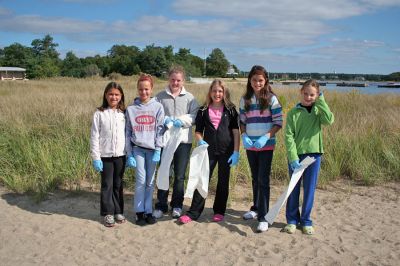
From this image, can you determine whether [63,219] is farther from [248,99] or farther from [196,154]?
[248,99]

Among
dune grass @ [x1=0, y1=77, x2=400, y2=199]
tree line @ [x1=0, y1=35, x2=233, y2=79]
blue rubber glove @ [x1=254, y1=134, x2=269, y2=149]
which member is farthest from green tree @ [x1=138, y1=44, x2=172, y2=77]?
blue rubber glove @ [x1=254, y1=134, x2=269, y2=149]

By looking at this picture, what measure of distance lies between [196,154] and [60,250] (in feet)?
5.66

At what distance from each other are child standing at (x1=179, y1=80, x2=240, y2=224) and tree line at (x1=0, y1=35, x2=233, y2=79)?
4714 cm

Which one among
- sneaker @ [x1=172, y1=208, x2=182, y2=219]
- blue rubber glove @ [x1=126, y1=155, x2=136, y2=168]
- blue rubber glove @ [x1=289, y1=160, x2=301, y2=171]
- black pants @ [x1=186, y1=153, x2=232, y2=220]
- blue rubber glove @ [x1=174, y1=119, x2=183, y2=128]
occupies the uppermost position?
blue rubber glove @ [x1=174, y1=119, x2=183, y2=128]

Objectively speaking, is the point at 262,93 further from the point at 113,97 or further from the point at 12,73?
the point at 12,73

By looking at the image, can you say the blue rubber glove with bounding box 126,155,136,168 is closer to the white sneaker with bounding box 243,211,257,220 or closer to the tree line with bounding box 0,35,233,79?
the white sneaker with bounding box 243,211,257,220

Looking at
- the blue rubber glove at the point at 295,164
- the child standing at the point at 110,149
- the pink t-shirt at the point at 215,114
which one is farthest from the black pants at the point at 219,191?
the child standing at the point at 110,149

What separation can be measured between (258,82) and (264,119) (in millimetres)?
410

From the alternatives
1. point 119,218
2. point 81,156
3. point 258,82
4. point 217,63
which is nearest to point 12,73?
point 217,63

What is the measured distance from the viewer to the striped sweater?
414 centimetres

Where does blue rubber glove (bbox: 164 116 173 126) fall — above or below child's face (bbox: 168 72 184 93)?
below

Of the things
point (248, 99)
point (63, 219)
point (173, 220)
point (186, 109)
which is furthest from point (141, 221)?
point (248, 99)

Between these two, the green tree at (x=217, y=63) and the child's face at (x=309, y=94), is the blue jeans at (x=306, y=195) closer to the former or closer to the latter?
the child's face at (x=309, y=94)

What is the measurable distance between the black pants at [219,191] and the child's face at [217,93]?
0.64 metres
